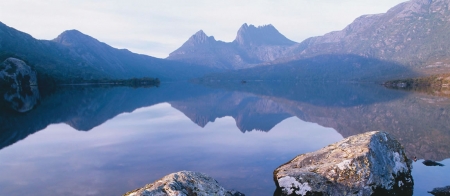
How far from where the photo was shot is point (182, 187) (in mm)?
9984

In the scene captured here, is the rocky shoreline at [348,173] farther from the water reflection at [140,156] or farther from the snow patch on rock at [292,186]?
the water reflection at [140,156]

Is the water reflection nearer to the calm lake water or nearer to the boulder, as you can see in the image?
the calm lake water

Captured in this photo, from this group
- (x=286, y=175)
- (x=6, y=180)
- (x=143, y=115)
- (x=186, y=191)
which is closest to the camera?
(x=186, y=191)

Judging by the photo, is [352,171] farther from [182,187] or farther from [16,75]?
[16,75]

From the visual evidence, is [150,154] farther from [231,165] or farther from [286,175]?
[286,175]

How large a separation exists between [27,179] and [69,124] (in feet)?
77.0

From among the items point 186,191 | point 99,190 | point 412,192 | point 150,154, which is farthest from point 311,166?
point 150,154

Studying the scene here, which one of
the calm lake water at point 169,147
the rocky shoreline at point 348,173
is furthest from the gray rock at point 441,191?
the rocky shoreline at point 348,173

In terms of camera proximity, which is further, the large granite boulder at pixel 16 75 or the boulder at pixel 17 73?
the boulder at pixel 17 73

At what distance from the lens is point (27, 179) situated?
1797cm

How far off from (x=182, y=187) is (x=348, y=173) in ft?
25.3

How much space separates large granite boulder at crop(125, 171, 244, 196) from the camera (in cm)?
936

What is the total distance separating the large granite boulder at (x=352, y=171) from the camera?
12727 mm

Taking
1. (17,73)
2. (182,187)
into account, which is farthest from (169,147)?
(17,73)
